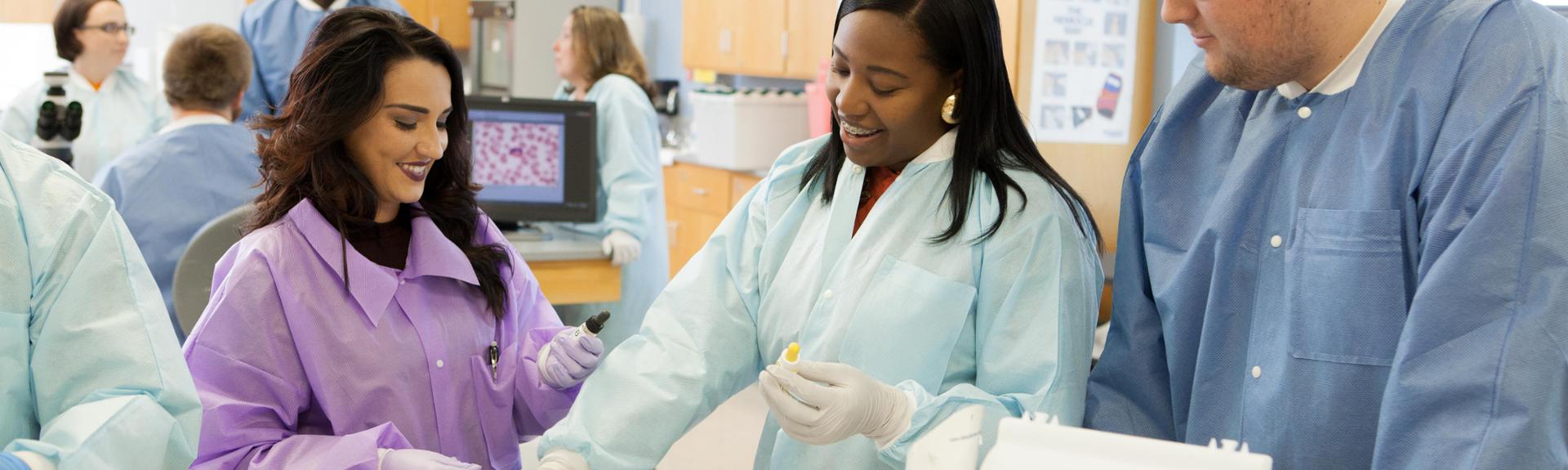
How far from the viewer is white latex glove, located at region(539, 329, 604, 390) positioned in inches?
62.0

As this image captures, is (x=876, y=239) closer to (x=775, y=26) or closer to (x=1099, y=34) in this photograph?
(x=1099, y=34)

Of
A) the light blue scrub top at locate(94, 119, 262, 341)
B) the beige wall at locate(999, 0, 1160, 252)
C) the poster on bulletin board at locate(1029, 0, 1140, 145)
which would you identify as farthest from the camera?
the beige wall at locate(999, 0, 1160, 252)

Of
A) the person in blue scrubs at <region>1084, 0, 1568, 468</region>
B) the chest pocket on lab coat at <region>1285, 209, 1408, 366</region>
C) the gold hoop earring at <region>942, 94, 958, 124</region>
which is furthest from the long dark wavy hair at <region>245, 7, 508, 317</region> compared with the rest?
the chest pocket on lab coat at <region>1285, 209, 1408, 366</region>

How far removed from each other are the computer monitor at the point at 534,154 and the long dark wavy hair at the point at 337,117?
169 cm

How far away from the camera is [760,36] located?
558 centimetres

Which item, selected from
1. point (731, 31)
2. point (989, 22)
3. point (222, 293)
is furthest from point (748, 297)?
point (731, 31)

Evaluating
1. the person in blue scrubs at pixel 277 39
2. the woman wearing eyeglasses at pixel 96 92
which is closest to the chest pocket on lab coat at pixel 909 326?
the person in blue scrubs at pixel 277 39

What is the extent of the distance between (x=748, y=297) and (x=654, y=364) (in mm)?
137

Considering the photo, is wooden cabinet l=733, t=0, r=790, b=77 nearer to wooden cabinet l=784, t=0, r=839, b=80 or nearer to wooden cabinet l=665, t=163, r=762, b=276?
wooden cabinet l=784, t=0, r=839, b=80

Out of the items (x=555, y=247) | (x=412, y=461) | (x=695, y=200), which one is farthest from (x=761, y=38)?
(x=412, y=461)

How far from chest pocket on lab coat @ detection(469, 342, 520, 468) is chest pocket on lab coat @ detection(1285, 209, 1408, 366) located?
3.10ft

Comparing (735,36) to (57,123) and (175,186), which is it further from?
(175,186)

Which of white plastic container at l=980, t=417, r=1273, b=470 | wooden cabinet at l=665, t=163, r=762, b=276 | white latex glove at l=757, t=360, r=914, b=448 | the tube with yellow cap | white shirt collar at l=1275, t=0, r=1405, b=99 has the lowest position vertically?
wooden cabinet at l=665, t=163, r=762, b=276

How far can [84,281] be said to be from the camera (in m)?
1.19
